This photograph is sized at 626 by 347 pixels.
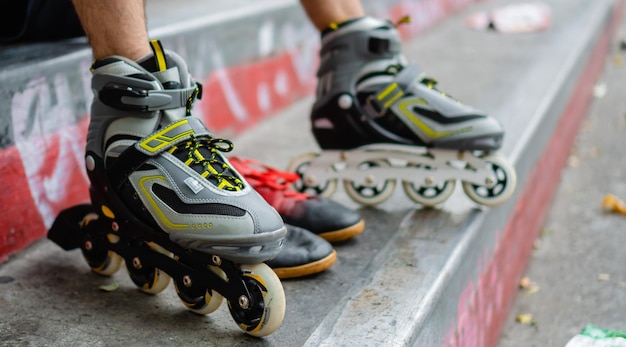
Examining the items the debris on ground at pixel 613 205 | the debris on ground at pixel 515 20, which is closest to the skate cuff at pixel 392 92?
the debris on ground at pixel 613 205

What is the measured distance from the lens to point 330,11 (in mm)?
2021

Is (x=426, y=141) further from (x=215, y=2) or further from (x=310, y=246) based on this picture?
Answer: (x=215, y=2)

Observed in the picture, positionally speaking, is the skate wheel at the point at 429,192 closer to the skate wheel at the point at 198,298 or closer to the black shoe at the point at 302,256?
the black shoe at the point at 302,256

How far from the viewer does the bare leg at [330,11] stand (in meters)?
2.02

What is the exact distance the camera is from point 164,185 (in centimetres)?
140

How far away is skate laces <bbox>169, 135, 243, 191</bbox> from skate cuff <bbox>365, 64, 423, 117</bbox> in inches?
25.0

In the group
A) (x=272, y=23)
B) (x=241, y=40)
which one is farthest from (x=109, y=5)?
(x=272, y=23)

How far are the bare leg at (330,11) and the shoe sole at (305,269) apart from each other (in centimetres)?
71

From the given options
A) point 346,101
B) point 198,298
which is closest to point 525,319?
point 346,101

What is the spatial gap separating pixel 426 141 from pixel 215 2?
5.65 feet

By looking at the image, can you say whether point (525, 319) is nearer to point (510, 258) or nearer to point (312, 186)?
point (510, 258)

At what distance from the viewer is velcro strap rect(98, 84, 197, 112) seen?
4.63 ft

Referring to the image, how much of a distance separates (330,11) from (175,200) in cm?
85

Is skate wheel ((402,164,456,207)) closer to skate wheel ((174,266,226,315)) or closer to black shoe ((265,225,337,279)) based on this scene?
black shoe ((265,225,337,279))
